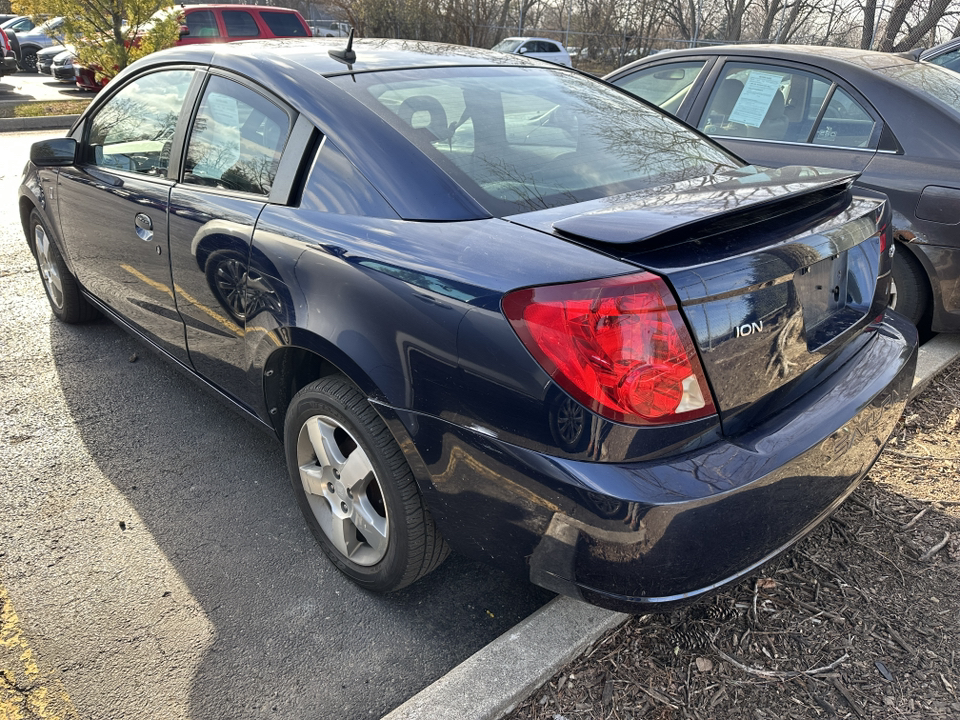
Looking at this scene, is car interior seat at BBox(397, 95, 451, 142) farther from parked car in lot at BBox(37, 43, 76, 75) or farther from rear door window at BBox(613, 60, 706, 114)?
parked car in lot at BBox(37, 43, 76, 75)

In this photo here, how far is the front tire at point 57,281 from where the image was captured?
165 inches

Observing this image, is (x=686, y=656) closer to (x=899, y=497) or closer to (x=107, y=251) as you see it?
(x=899, y=497)

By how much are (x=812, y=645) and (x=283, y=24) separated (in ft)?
51.4

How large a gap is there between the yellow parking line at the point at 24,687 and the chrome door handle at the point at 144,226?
1.49 metres

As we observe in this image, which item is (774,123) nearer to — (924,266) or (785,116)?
(785,116)

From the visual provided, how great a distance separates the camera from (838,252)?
2104mm

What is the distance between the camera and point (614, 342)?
1.70m

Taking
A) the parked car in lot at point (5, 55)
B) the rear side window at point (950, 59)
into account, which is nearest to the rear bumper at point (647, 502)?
the rear side window at point (950, 59)

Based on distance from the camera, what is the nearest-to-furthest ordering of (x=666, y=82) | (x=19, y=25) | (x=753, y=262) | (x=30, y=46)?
(x=753, y=262), (x=666, y=82), (x=30, y=46), (x=19, y=25)

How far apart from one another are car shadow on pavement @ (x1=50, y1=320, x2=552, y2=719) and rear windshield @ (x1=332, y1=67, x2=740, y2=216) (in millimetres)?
1283

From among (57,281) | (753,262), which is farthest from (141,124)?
(753,262)

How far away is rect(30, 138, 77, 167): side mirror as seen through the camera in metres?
3.62

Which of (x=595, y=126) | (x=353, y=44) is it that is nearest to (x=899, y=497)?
(x=595, y=126)

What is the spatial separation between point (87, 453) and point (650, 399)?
8.46ft
